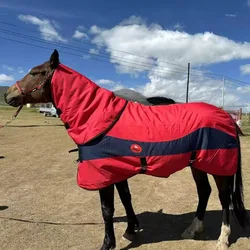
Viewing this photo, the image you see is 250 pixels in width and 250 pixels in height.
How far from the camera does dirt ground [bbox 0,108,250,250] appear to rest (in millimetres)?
4855

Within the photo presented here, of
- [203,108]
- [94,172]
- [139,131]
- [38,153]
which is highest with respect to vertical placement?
[203,108]

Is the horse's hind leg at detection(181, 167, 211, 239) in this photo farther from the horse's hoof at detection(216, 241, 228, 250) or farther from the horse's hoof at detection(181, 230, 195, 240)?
the horse's hoof at detection(216, 241, 228, 250)

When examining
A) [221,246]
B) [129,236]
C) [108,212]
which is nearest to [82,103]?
[108,212]

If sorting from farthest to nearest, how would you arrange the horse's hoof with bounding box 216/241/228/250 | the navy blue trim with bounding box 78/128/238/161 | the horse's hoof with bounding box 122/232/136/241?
the horse's hoof with bounding box 122/232/136/241, the horse's hoof with bounding box 216/241/228/250, the navy blue trim with bounding box 78/128/238/161

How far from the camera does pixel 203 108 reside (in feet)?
15.0

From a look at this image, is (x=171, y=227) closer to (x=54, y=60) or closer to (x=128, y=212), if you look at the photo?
(x=128, y=212)

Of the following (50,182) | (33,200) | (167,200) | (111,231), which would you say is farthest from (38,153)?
(111,231)

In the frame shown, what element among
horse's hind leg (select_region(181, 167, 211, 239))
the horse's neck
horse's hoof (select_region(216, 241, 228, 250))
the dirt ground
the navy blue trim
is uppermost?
the horse's neck

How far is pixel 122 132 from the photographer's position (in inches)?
168

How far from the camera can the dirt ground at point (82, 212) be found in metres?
4.86

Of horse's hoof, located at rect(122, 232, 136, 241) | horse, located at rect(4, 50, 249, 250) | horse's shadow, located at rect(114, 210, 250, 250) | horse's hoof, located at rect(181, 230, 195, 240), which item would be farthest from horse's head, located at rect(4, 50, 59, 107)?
horse's hoof, located at rect(181, 230, 195, 240)

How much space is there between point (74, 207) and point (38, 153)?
6.32m

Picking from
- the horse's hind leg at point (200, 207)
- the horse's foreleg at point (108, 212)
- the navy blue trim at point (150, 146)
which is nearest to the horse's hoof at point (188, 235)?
the horse's hind leg at point (200, 207)

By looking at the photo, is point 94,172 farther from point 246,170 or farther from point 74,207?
point 246,170
